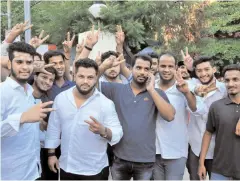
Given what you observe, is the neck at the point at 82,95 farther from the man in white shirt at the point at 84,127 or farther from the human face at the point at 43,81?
the human face at the point at 43,81

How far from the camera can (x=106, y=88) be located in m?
4.22

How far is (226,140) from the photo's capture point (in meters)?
3.94

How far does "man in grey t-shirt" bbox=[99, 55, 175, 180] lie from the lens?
400 cm

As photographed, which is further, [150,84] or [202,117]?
[202,117]

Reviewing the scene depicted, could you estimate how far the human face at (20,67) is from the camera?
3.37 meters

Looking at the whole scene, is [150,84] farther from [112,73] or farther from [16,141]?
[16,141]

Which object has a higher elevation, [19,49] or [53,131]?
[19,49]

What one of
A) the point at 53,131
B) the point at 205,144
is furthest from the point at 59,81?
the point at 205,144

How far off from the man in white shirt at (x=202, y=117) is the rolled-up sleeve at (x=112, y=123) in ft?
3.71

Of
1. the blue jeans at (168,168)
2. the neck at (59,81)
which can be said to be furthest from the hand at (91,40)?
the blue jeans at (168,168)

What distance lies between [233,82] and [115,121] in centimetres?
134

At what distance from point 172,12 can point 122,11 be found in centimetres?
172

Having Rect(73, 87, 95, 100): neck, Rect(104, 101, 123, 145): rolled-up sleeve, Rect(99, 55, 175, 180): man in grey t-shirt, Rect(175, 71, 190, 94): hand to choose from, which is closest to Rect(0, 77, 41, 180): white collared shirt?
Rect(73, 87, 95, 100): neck

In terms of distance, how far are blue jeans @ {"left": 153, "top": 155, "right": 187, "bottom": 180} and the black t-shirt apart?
0.42m
